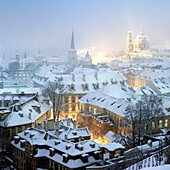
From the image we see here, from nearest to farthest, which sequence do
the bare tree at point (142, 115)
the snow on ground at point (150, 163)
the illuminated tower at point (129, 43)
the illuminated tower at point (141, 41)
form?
the snow on ground at point (150, 163) → the bare tree at point (142, 115) → the illuminated tower at point (129, 43) → the illuminated tower at point (141, 41)

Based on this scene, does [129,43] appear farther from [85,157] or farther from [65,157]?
[65,157]

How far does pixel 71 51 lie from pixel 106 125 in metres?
62.4

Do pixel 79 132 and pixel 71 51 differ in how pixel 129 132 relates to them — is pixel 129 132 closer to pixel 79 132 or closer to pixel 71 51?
pixel 79 132

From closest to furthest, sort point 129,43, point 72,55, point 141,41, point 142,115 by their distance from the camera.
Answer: point 142,115
point 72,55
point 129,43
point 141,41

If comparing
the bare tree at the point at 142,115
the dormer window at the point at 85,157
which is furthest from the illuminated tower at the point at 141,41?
the dormer window at the point at 85,157

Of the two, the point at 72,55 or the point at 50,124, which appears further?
the point at 72,55

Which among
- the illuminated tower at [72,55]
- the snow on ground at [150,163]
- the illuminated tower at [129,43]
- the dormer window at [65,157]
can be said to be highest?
the illuminated tower at [129,43]

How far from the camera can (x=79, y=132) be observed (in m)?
26.5

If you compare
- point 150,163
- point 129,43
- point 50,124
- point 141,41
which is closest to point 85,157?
point 150,163

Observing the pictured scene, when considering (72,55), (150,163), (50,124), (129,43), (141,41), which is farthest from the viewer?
(141,41)

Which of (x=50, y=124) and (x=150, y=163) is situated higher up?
Result: (x=50, y=124)

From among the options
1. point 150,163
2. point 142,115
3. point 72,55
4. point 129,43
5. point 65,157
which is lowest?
point 65,157

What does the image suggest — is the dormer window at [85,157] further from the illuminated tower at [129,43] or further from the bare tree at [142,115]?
the illuminated tower at [129,43]

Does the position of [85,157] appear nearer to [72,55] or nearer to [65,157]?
[65,157]
